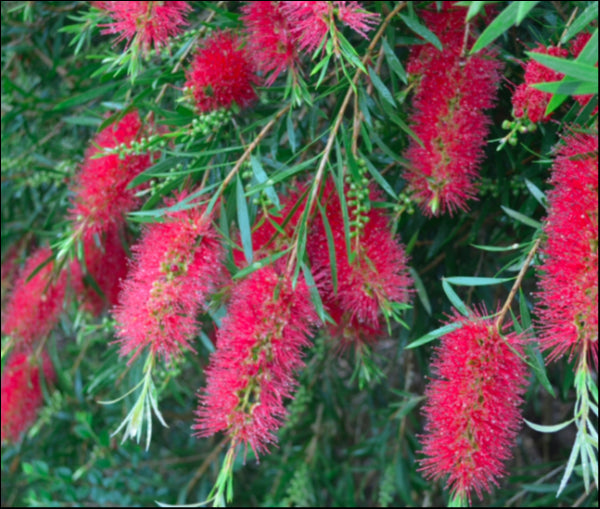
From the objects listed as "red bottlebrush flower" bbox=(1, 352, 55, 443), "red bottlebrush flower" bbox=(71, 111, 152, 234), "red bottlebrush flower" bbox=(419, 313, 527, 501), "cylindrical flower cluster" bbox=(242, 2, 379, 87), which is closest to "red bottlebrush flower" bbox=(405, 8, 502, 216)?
"cylindrical flower cluster" bbox=(242, 2, 379, 87)

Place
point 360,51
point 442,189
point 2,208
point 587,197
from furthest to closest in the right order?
point 2,208
point 360,51
point 442,189
point 587,197

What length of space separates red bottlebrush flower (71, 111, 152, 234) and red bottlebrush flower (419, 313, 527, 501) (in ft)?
2.32

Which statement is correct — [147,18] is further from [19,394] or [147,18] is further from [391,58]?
[19,394]

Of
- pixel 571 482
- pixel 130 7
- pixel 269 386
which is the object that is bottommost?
pixel 571 482

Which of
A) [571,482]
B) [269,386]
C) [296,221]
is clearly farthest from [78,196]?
Answer: [571,482]

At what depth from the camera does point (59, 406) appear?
2.04 meters

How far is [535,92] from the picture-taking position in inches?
43.1

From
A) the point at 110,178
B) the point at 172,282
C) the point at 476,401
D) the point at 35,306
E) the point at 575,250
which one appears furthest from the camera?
the point at 35,306

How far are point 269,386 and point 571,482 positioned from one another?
41.7 inches

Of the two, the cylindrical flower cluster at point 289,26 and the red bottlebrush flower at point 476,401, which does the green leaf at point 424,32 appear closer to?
the cylindrical flower cluster at point 289,26

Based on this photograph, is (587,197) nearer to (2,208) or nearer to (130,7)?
(130,7)

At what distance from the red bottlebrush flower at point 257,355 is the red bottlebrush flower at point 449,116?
0.28 m

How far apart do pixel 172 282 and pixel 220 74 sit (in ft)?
1.28

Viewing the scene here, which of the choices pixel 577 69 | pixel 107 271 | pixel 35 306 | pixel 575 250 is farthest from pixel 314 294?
pixel 35 306
